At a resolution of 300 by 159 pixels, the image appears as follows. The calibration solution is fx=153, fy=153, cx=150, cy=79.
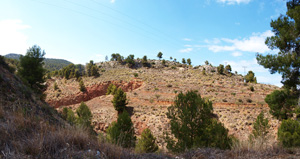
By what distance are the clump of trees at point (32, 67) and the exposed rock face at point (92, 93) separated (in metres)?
25.6

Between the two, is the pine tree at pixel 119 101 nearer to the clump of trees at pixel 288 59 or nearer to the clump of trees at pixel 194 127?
the clump of trees at pixel 194 127

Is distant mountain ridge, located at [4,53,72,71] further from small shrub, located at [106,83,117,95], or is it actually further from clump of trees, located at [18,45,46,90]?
clump of trees, located at [18,45,46,90]

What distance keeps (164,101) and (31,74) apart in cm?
2576

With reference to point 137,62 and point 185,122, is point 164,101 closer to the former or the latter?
point 185,122

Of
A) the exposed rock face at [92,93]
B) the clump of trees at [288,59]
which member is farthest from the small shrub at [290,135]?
the exposed rock face at [92,93]

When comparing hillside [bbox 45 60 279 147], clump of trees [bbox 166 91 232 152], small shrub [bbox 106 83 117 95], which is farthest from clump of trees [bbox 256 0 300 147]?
small shrub [bbox 106 83 117 95]

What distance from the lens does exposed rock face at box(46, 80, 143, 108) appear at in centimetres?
4929

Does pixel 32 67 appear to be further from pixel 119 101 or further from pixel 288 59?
pixel 288 59

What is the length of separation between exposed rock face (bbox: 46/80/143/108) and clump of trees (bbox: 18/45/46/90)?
25.6 metres

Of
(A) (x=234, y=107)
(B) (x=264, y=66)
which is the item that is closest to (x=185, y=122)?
(B) (x=264, y=66)

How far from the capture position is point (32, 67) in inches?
997

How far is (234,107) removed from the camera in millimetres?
29750

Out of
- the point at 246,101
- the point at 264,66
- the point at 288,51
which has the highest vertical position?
the point at 288,51

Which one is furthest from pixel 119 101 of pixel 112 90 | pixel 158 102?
pixel 112 90
